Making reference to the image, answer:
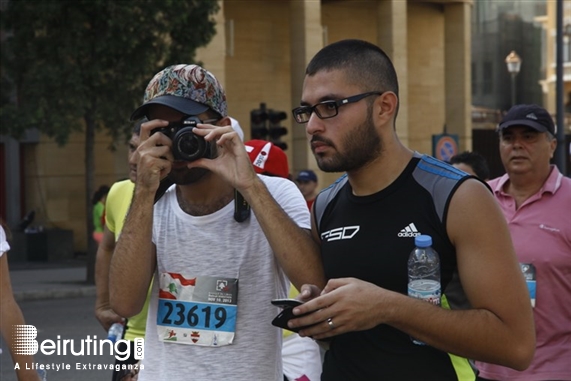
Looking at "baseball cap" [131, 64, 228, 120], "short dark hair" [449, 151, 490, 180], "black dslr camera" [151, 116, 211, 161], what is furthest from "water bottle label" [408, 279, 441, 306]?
"short dark hair" [449, 151, 490, 180]

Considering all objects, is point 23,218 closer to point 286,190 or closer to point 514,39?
point 286,190

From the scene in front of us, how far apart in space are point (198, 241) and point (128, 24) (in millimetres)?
17592

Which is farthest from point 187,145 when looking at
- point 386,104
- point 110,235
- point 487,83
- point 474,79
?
point 474,79

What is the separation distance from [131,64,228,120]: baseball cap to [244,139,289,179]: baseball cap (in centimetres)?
192

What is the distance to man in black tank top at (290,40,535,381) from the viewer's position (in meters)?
3.08

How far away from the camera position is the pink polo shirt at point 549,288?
5.28 m

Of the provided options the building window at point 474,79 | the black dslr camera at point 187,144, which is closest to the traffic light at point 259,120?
the black dslr camera at point 187,144

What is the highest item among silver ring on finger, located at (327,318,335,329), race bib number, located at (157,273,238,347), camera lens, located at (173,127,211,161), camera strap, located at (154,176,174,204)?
camera lens, located at (173,127,211,161)

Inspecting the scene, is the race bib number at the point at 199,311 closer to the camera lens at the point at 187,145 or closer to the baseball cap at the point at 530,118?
the camera lens at the point at 187,145

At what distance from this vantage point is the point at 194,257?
3850 mm

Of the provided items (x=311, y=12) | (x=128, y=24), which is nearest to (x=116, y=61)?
(x=128, y=24)

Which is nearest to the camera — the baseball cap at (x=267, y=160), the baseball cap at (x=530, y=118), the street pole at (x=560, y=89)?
the baseball cap at (x=530, y=118)

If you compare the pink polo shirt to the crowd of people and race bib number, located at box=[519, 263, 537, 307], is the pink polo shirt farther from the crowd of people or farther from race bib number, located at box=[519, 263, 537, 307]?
the crowd of people

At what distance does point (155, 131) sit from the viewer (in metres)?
3.73
